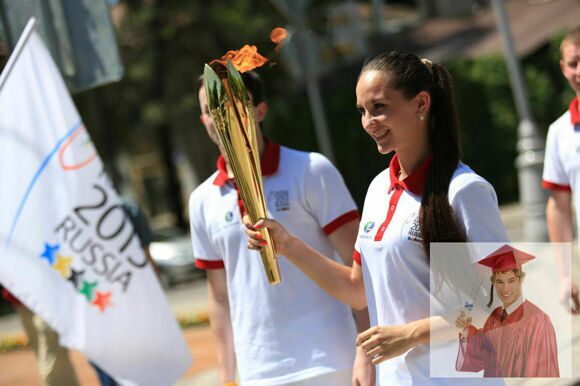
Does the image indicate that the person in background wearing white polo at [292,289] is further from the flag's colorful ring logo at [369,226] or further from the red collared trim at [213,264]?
the flag's colorful ring logo at [369,226]

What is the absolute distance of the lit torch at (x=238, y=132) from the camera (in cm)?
306

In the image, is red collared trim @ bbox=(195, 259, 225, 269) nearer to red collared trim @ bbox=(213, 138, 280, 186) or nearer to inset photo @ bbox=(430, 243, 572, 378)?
red collared trim @ bbox=(213, 138, 280, 186)

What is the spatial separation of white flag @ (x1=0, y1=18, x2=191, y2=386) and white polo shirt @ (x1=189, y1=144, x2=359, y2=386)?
1.37 meters

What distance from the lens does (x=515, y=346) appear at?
257cm

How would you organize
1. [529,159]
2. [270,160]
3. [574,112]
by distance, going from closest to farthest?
[270,160]
[574,112]
[529,159]

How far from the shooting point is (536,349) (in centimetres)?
257

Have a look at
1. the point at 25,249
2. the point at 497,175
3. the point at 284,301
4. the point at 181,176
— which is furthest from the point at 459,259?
the point at 181,176

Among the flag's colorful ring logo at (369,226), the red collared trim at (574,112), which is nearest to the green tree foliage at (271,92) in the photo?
the red collared trim at (574,112)

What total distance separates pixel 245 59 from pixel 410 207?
753mm

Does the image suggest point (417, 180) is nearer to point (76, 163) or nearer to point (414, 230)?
point (414, 230)

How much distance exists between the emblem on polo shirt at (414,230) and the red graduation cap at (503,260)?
7.5 inches

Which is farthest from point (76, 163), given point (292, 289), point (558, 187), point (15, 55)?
point (558, 187)

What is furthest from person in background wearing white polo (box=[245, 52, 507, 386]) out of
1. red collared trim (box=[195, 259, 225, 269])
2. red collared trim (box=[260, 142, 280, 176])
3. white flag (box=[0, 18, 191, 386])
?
white flag (box=[0, 18, 191, 386])

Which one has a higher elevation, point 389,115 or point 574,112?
point 389,115
